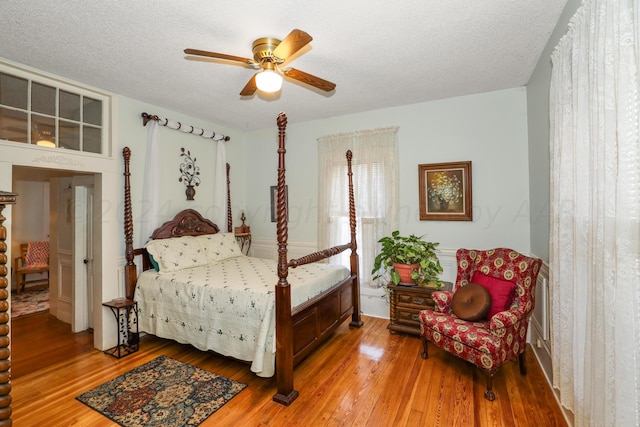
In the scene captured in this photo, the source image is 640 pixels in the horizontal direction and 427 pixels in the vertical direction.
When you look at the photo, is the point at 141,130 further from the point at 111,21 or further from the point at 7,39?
the point at 111,21

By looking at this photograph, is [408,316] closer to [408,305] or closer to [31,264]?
[408,305]

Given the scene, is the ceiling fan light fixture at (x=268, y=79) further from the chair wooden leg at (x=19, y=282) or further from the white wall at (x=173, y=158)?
the chair wooden leg at (x=19, y=282)

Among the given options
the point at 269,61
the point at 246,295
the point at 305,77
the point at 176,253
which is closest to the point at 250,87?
the point at 269,61

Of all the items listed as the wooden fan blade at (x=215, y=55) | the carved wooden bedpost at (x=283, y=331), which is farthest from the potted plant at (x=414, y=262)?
the wooden fan blade at (x=215, y=55)

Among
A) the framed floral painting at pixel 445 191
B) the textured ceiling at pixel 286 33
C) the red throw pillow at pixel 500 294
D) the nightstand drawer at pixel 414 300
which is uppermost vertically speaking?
the textured ceiling at pixel 286 33

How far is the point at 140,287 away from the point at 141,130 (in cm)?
189

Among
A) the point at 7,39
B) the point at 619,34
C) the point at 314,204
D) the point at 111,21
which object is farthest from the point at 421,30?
the point at 7,39

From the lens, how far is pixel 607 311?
49.1 inches

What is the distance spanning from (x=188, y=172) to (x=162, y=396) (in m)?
2.81

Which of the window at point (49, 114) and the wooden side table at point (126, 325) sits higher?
the window at point (49, 114)

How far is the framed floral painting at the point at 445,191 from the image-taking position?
11.6 ft

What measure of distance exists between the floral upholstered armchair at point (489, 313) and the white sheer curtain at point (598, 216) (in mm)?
433

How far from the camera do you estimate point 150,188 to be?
3652 mm

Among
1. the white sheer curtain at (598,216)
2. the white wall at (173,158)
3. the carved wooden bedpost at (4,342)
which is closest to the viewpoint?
the white sheer curtain at (598,216)
